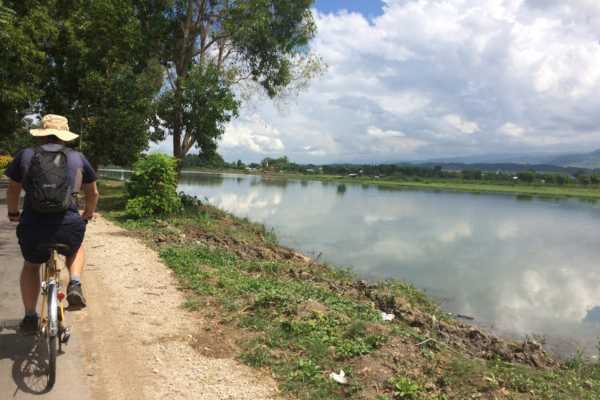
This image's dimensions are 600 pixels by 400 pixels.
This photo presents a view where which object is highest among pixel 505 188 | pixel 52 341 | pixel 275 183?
pixel 52 341

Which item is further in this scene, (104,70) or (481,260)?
(104,70)

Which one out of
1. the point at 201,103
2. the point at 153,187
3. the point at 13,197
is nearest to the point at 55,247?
the point at 13,197

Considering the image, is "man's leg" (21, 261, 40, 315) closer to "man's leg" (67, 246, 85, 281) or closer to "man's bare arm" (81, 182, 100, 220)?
"man's leg" (67, 246, 85, 281)

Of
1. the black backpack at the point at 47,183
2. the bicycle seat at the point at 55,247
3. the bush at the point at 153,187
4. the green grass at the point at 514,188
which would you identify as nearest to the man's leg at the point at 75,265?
the bicycle seat at the point at 55,247

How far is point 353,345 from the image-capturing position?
5188 mm

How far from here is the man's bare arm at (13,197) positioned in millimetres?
4234

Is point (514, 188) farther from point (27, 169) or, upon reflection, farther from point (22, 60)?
point (27, 169)

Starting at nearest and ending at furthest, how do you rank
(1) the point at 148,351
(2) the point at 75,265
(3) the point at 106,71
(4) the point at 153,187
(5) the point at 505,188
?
(2) the point at 75,265 < (1) the point at 148,351 < (4) the point at 153,187 < (3) the point at 106,71 < (5) the point at 505,188

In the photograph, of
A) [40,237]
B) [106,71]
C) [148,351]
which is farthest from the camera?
[106,71]

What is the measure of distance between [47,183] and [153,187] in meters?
11.7

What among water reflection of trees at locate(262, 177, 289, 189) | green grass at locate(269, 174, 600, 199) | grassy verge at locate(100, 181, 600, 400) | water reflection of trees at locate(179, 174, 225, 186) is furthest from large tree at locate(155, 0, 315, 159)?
green grass at locate(269, 174, 600, 199)

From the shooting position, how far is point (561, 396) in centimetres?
477

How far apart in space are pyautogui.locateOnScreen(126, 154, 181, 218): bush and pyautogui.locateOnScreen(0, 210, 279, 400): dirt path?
24.7 feet

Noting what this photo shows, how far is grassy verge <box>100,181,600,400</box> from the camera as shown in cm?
457
